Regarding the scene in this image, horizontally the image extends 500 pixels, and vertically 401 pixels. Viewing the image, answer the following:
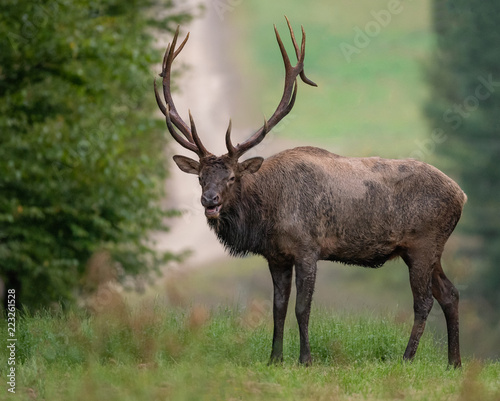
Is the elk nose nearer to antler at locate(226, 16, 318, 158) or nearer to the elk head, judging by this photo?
the elk head

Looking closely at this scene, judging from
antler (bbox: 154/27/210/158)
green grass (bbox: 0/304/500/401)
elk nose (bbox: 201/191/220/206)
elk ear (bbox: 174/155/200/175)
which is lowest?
green grass (bbox: 0/304/500/401)

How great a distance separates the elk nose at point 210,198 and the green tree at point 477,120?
759 inches

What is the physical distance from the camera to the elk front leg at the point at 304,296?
900 cm

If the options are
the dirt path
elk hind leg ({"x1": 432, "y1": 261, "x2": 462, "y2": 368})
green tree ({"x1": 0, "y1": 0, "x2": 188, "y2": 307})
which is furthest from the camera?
the dirt path

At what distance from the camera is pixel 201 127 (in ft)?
95.9

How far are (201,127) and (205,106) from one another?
3.68 metres

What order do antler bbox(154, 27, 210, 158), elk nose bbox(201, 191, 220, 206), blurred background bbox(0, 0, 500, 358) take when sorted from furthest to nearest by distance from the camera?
blurred background bbox(0, 0, 500, 358) < antler bbox(154, 27, 210, 158) < elk nose bbox(201, 191, 220, 206)

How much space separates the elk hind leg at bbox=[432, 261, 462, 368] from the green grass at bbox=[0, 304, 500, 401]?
0.97ft

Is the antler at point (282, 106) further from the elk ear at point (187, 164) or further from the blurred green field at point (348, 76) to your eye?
the blurred green field at point (348, 76)

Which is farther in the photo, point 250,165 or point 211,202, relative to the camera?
point 250,165

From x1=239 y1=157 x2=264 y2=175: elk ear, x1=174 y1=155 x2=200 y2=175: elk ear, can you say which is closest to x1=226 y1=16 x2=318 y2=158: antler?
x1=239 y1=157 x2=264 y2=175: elk ear

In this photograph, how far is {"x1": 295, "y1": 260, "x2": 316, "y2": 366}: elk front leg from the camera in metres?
9.00

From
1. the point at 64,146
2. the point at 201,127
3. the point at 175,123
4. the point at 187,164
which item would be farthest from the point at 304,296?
the point at 201,127

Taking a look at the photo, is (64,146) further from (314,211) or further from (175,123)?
(314,211)
